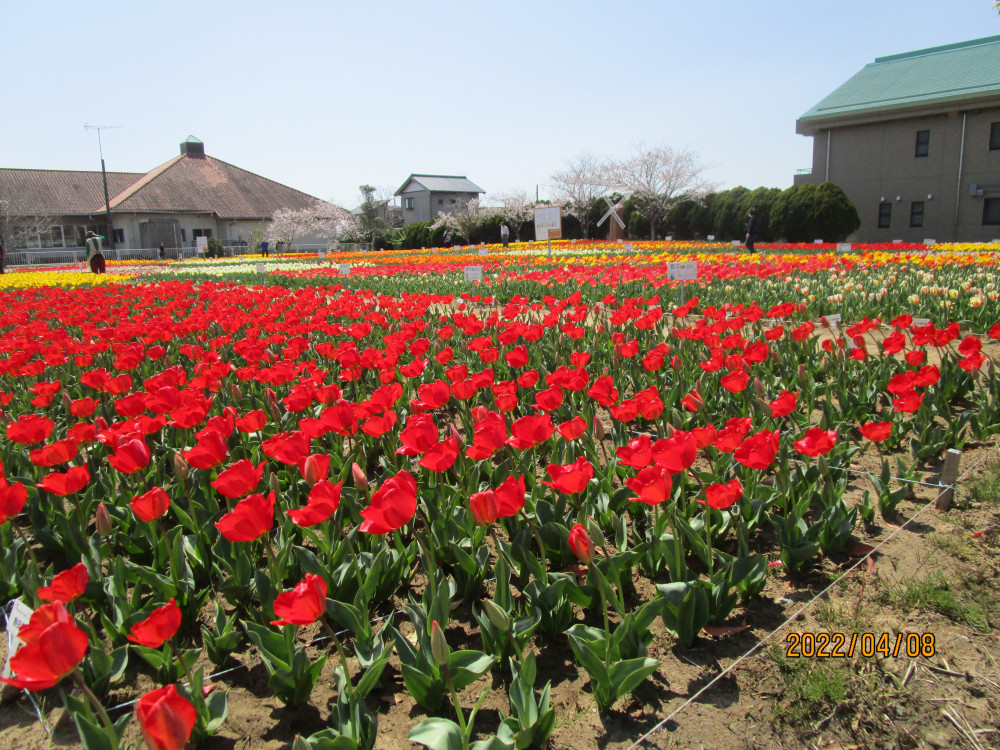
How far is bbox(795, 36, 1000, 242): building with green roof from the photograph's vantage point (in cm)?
3098

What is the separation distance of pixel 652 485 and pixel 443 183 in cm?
7843

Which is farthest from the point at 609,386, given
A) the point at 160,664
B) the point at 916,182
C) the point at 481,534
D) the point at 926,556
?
the point at 916,182

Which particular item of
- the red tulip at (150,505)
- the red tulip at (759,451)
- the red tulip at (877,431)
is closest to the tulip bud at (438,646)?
the red tulip at (150,505)

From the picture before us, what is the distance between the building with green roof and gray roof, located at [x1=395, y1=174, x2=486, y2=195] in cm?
4542

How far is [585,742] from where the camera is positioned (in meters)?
1.95

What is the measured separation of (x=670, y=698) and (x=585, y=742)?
32cm

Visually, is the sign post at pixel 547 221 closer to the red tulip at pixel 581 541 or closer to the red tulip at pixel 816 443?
the red tulip at pixel 816 443

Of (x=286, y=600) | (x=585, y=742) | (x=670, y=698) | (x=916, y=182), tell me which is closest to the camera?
(x=286, y=600)

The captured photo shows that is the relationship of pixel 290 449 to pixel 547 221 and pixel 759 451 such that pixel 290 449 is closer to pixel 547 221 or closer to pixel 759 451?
pixel 759 451

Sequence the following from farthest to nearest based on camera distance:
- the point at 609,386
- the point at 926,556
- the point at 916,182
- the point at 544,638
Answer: the point at 916,182
the point at 609,386
the point at 926,556
the point at 544,638

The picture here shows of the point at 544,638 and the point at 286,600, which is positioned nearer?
the point at 286,600

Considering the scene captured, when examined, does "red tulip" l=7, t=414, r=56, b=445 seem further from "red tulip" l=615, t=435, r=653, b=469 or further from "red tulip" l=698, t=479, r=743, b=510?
"red tulip" l=698, t=479, r=743, b=510

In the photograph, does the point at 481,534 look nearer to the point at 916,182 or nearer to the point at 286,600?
the point at 286,600
